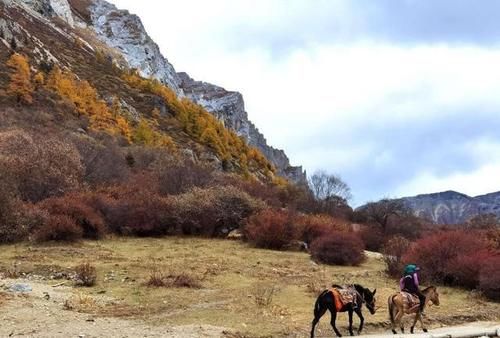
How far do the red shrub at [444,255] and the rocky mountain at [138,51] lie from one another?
9723 cm

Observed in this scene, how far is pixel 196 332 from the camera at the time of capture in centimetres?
1209

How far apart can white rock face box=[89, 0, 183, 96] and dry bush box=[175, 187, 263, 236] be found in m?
108

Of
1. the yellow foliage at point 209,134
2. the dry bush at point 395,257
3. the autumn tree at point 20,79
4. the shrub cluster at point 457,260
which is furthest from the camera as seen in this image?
the yellow foliage at point 209,134

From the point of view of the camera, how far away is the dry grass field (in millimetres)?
13773

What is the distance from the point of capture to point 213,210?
33.2 meters

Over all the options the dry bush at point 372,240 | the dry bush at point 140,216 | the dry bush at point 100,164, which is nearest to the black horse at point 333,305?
the dry bush at point 140,216

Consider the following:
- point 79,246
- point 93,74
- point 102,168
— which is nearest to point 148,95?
point 93,74

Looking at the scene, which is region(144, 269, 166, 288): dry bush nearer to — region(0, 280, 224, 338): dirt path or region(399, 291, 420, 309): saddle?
region(0, 280, 224, 338): dirt path

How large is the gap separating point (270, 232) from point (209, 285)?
11.8 metres

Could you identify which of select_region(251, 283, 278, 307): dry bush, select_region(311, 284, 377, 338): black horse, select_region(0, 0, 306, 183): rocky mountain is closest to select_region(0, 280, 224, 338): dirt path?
select_region(311, 284, 377, 338): black horse

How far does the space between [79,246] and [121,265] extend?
518 cm

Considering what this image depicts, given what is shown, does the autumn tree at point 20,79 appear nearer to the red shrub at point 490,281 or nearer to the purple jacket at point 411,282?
the red shrub at point 490,281

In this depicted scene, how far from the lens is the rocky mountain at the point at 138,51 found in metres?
136

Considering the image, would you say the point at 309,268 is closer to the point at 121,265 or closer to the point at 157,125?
the point at 121,265
